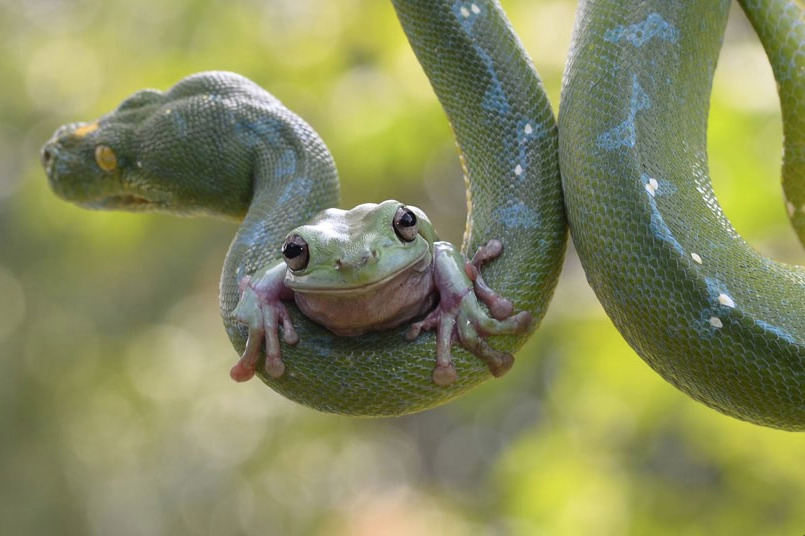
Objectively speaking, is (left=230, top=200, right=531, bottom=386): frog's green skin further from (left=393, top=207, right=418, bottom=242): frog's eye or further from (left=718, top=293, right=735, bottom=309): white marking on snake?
(left=718, top=293, right=735, bottom=309): white marking on snake

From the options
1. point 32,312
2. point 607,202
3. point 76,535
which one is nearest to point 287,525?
point 76,535

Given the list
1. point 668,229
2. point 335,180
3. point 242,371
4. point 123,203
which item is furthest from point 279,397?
point 668,229

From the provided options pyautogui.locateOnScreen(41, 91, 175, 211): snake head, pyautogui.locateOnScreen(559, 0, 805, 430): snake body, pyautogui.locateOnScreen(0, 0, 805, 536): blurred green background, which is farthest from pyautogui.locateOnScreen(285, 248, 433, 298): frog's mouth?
pyautogui.locateOnScreen(0, 0, 805, 536): blurred green background

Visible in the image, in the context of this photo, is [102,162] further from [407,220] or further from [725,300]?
[725,300]

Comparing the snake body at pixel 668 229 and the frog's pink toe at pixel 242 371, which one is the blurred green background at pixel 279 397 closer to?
the snake body at pixel 668 229

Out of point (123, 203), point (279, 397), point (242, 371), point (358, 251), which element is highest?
point (358, 251)

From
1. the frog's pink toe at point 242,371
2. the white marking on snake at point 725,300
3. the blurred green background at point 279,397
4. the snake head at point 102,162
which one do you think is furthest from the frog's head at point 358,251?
the blurred green background at point 279,397
